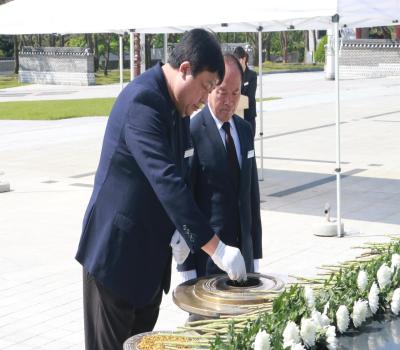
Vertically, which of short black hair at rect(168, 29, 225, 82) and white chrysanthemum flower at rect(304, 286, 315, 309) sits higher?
short black hair at rect(168, 29, 225, 82)

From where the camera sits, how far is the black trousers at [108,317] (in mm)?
3283

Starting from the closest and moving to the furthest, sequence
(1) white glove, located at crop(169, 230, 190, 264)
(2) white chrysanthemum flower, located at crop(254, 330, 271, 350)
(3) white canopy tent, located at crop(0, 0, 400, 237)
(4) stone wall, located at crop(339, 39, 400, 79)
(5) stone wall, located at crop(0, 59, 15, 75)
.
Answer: (2) white chrysanthemum flower, located at crop(254, 330, 271, 350), (1) white glove, located at crop(169, 230, 190, 264), (3) white canopy tent, located at crop(0, 0, 400, 237), (4) stone wall, located at crop(339, 39, 400, 79), (5) stone wall, located at crop(0, 59, 15, 75)

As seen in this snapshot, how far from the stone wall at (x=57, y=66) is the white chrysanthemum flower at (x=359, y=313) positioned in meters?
37.2

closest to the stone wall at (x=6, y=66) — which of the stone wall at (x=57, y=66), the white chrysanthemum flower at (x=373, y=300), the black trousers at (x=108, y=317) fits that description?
the stone wall at (x=57, y=66)

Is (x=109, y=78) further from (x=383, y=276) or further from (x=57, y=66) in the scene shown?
(x=383, y=276)

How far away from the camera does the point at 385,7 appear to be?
319 inches

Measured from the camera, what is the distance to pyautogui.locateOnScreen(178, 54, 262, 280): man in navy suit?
13.2 ft

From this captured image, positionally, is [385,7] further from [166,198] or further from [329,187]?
[166,198]

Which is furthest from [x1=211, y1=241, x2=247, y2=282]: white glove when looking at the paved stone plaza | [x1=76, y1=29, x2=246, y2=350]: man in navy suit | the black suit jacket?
the black suit jacket

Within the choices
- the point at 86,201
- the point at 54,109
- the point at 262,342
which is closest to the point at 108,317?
the point at 262,342

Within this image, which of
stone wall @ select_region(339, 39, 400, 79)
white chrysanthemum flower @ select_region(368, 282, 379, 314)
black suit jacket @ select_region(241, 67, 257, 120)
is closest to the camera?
white chrysanthemum flower @ select_region(368, 282, 379, 314)

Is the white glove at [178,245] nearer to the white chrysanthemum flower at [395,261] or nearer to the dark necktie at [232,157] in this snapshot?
the white chrysanthemum flower at [395,261]

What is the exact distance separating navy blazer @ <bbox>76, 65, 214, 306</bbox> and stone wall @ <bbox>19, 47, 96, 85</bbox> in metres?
36.4

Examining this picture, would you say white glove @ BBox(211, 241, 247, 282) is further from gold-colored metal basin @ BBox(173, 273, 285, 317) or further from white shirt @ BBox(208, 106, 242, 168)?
white shirt @ BBox(208, 106, 242, 168)
